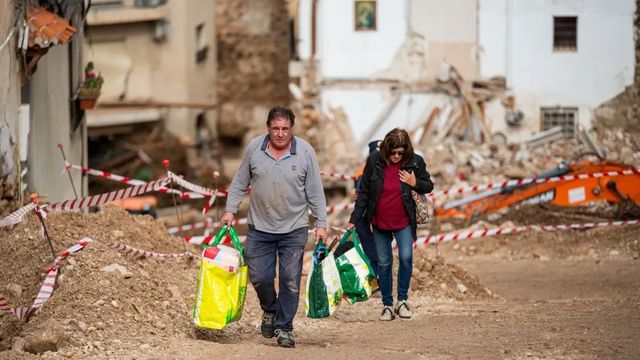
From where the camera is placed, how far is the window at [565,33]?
31.4 m

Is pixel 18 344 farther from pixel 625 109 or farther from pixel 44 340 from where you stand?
pixel 625 109

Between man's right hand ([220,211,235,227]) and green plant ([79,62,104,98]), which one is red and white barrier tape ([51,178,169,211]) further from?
green plant ([79,62,104,98])

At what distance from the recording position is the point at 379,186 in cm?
1145

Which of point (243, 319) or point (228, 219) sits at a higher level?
point (228, 219)

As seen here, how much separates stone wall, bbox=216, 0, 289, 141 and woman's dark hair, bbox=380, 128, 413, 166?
116 feet

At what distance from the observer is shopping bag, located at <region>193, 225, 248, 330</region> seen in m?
10.1

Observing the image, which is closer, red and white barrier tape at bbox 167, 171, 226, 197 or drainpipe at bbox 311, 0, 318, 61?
red and white barrier tape at bbox 167, 171, 226, 197

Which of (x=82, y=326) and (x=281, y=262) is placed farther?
(x=281, y=262)

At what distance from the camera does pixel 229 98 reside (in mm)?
46781

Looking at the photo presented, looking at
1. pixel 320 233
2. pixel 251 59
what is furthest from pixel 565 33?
pixel 320 233

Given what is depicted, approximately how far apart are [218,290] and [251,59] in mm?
37788

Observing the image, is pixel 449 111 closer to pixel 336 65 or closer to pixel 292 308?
pixel 336 65

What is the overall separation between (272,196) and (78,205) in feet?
11.8

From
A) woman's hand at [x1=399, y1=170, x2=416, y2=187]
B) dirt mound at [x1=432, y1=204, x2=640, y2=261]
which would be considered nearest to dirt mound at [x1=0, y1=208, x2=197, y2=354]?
woman's hand at [x1=399, y1=170, x2=416, y2=187]
